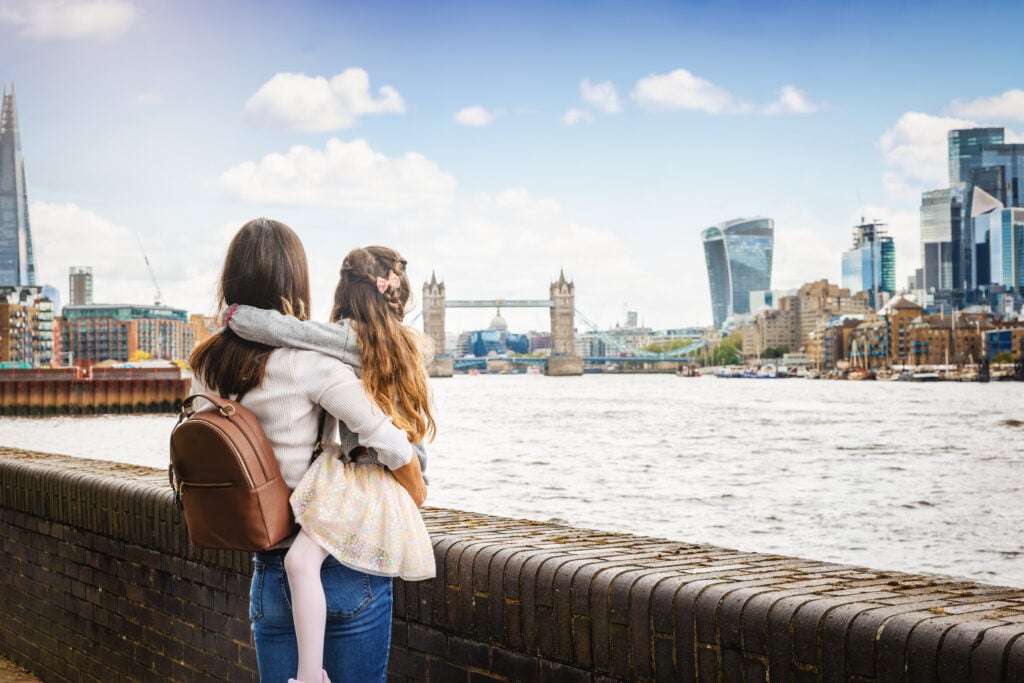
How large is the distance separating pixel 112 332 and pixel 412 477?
162 metres

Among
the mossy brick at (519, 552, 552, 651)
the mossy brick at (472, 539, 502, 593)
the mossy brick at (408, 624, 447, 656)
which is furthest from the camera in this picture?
the mossy brick at (408, 624, 447, 656)

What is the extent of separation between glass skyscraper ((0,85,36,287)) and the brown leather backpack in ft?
605

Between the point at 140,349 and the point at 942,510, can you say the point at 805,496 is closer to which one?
the point at 942,510

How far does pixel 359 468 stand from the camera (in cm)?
228

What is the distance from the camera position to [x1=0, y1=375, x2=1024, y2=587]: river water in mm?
16094

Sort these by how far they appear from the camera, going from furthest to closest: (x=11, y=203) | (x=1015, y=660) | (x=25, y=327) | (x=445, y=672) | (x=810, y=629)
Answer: (x=11, y=203) → (x=25, y=327) → (x=445, y=672) → (x=810, y=629) → (x=1015, y=660)

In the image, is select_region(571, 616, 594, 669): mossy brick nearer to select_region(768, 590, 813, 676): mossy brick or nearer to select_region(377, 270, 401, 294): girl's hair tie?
select_region(768, 590, 813, 676): mossy brick

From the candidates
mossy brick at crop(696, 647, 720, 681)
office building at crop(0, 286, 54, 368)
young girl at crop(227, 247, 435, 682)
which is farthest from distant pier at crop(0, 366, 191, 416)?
mossy brick at crop(696, 647, 720, 681)

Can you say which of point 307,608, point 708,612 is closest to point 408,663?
point 307,608

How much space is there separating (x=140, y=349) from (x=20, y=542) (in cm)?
15845

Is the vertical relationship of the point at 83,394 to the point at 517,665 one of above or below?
below

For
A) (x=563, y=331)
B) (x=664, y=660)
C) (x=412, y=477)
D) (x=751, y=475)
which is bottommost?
(x=751, y=475)

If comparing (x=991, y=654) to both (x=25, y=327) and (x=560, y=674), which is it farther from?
(x=25, y=327)

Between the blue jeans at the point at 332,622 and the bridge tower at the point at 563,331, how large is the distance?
137 meters
